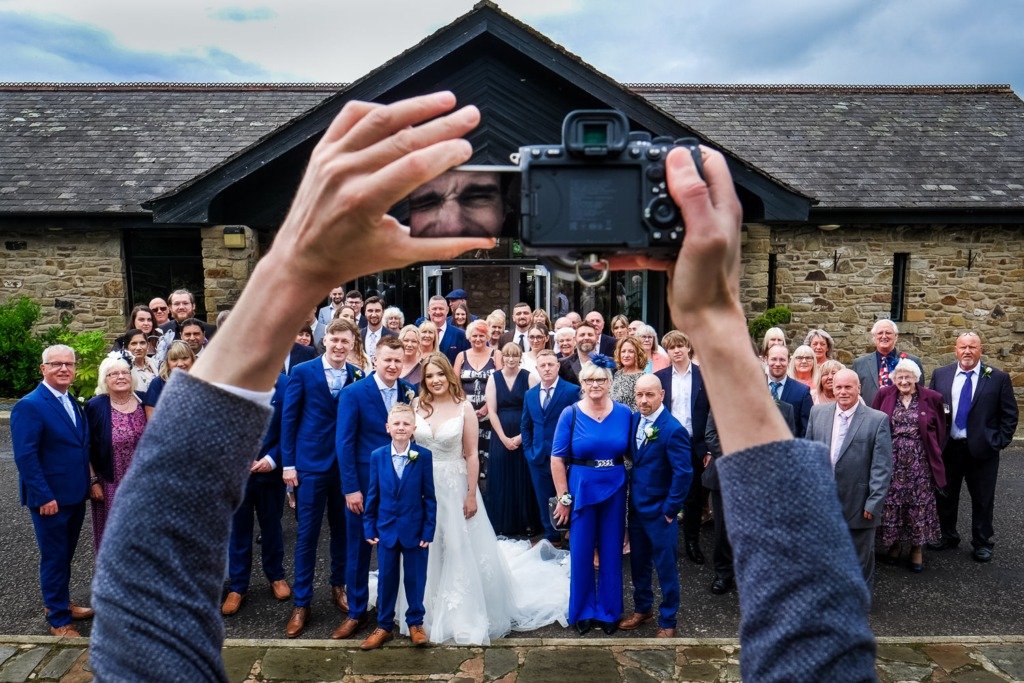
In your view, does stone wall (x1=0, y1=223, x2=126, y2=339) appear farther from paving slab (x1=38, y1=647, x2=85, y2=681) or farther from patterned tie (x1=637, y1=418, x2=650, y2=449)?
patterned tie (x1=637, y1=418, x2=650, y2=449)

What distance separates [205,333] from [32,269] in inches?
286

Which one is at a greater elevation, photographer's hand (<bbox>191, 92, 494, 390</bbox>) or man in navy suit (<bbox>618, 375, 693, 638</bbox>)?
photographer's hand (<bbox>191, 92, 494, 390</bbox>)

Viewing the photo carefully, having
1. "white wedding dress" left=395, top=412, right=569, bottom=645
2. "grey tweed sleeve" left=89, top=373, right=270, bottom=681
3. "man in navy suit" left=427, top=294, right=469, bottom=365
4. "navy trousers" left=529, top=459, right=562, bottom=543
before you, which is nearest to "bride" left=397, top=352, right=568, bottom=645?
"white wedding dress" left=395, top=412, right=569, bottom=645

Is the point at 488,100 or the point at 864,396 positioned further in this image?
the point at 488,100

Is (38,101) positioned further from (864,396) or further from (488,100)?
(864,396)

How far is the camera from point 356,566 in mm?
5375

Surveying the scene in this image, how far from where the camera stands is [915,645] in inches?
193

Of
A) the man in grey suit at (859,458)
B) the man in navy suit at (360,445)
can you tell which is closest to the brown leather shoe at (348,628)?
the man in navy suit at (360,445)

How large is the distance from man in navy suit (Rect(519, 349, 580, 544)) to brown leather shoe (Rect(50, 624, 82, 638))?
3.88m

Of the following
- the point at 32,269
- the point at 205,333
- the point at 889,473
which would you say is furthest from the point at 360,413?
the point at 32,269

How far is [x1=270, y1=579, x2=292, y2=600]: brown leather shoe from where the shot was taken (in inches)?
231

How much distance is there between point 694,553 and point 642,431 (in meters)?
1.79

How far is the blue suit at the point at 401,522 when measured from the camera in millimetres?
5082

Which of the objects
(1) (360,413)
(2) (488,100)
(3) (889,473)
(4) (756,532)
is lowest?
(3) (889,473)
